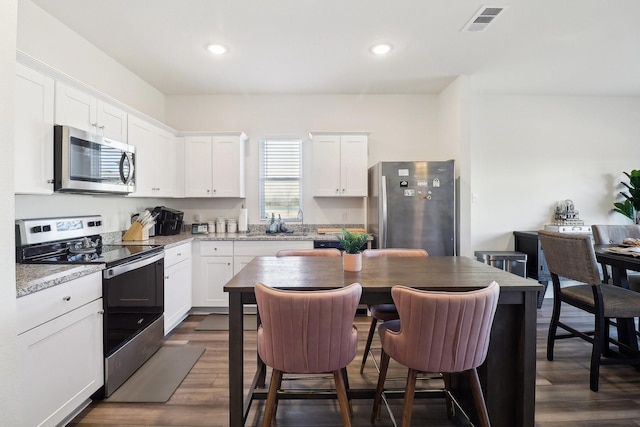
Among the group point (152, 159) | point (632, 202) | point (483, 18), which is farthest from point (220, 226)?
point (632, 202)

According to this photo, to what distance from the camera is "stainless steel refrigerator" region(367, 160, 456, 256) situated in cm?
344

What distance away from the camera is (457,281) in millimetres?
1629

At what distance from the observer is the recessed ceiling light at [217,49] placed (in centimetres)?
289

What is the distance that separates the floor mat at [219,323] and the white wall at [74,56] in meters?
2.60

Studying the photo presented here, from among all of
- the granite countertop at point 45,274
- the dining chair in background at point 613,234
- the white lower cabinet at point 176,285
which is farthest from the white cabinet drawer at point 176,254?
the dining chair in background at point 613,234

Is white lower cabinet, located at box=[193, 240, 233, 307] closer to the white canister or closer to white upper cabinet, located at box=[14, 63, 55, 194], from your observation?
the white canister

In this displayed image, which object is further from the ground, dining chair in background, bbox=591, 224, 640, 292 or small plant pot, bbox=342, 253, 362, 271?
dining chair in background, bbox=591, 224, 640, 292

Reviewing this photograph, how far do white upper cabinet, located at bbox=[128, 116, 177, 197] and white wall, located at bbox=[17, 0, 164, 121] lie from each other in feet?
1.53

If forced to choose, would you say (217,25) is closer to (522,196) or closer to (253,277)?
(253,277)

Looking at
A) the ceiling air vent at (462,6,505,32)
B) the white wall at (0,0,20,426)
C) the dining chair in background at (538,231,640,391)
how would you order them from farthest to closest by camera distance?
the ceiling air vent at (462,6,505,32), the dining chair in background at (538,231,640,391), the white wall at (0,0,20,426)

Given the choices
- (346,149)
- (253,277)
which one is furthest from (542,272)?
(253,277)

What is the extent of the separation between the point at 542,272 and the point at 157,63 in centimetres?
511

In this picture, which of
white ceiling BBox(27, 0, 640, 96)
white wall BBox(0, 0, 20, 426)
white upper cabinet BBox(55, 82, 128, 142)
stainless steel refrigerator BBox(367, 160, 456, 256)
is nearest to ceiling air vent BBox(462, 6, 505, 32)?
white ceiling BBox(27, 0, 640, 96)

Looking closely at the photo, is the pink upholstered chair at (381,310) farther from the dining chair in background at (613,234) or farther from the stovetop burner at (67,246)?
the dining chair in background at (613,234)
